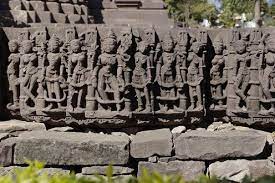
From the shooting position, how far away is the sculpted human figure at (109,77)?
20.1 ft

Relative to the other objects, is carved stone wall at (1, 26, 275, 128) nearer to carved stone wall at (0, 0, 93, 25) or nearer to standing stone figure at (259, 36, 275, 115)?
standing stone figure at (259, 36, 275, 115)

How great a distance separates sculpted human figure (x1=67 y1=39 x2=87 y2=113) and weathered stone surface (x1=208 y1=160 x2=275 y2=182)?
6.49 feet

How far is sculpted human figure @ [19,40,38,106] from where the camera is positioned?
20.7ft

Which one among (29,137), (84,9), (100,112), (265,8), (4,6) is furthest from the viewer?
(265,8)

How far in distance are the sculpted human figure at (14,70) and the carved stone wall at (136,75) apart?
0.01 meters

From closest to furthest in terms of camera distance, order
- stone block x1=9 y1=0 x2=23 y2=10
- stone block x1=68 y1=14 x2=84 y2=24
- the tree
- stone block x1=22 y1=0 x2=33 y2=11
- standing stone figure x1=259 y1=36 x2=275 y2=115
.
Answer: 1. standing stone figure x1=259 y1=36 x2=275 y2=115
2. stone block x1=9 y1=0 x2=23 y2=10
3. stone block x1=22 y1=0 x2=33 y2=11
4. stone block x1=68 y1=14 x2=84 y2=24
5. the tree

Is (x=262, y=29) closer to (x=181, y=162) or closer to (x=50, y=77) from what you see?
(x=181, y=162)

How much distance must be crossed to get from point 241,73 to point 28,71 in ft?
9.69

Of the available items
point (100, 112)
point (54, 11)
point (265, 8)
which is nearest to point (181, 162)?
point (100, 112)

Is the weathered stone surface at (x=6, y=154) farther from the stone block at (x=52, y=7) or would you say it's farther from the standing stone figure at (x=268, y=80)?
the stone block at (x=52, y=7)

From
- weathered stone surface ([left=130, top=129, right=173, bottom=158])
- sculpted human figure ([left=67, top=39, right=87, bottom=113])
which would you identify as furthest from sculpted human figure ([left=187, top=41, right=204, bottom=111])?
sculpted human figure ([left=67, top=39, right=87, bottom=113])

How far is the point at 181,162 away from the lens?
5785mm

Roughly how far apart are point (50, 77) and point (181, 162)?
214 centimetres

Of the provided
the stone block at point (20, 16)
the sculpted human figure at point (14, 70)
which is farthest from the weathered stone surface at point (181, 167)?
the stone block at point (20, 16)
